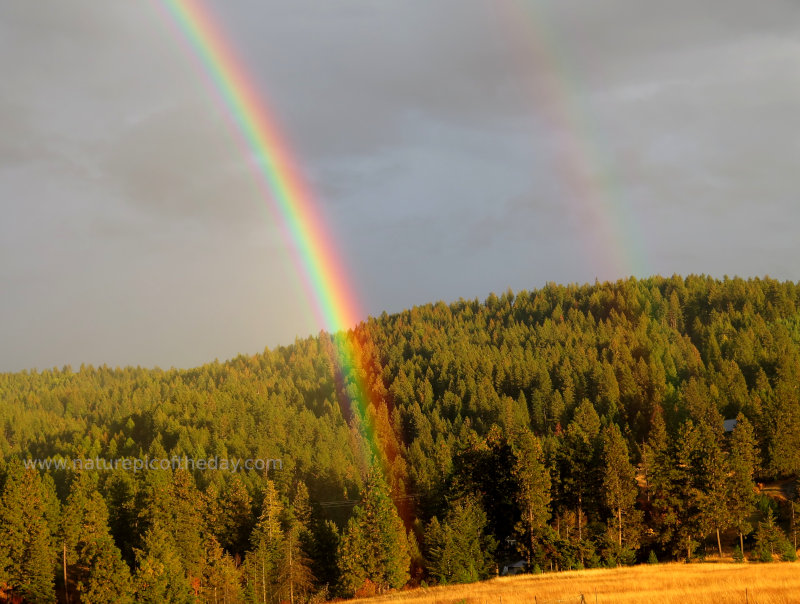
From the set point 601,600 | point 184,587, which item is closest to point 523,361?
point 184,587

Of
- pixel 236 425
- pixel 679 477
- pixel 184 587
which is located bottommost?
pixel 184 587

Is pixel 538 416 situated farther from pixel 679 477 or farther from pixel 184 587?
pixel 184 587

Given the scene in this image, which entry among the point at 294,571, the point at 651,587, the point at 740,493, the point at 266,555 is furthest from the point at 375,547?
the point at 651,587

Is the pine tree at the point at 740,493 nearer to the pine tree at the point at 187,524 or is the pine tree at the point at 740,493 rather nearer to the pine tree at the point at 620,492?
the pine tree at the point at 620,492

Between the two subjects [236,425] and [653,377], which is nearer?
[653,377]

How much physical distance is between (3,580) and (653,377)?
371 ft

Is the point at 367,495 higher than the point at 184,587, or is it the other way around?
the point at 367,495

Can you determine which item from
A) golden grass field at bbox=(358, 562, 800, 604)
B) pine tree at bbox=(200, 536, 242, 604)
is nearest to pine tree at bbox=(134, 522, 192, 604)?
pine tree at bbox=(200, 536, 242, 604)

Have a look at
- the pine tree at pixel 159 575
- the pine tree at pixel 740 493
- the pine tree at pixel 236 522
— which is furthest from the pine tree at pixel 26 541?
the pine tree at pixel 740 493

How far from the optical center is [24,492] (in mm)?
75750

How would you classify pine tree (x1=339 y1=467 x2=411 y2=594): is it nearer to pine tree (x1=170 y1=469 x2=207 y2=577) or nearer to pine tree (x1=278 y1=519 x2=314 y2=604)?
pine tree (x1=278 y1=519 x2=314 y2=604)

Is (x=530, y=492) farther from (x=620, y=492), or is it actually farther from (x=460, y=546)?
(x=620, y=492)

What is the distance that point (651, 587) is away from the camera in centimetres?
4316

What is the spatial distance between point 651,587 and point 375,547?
3725cm
